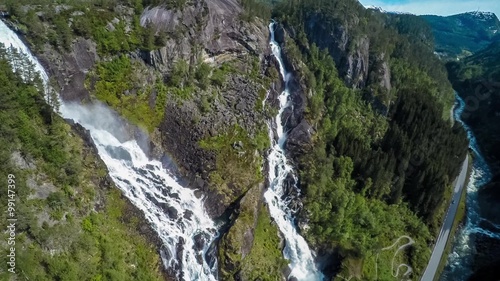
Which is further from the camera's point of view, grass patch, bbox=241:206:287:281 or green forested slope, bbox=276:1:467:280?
green forested slope, bbox=276:1:467:280

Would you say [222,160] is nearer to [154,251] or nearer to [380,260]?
[154,251]

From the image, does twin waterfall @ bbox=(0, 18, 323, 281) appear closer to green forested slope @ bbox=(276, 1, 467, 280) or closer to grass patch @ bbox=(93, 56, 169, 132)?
grass patch @ bbox=(93, 56, 169, 132)

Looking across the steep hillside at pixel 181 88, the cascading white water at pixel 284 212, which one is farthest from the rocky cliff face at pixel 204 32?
the cascading white water at pixel 284 212

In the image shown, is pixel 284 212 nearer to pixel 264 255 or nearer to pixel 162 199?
pixel 264 255

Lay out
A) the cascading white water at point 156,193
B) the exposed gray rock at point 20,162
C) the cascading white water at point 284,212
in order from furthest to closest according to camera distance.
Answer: the cascading white water at point 284,212, the cascading white water at point 156,193, the exposed gray rock at point 20,162

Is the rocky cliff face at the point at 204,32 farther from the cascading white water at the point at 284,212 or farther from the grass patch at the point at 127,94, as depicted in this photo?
the cascading white water at the point at 284,212

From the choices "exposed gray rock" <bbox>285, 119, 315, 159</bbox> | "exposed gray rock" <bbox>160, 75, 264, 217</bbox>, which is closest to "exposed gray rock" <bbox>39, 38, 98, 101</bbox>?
"exposed gray rock" <bbox>160, 75, 264, 217</bbox>

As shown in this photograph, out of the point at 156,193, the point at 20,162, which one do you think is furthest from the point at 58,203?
the point at 156,193
